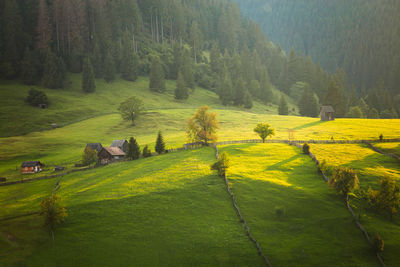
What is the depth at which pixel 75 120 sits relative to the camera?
10250 centimetres

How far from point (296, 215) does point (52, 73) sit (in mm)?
121376

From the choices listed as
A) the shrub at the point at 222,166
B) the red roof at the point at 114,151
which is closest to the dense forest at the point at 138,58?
the red roof at the point at 114,151

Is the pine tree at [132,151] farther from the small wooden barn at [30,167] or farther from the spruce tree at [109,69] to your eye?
the spruce tree at [109,69]

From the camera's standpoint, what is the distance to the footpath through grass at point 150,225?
103 feet

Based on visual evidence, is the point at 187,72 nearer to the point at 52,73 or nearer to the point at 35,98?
the point at 52,73

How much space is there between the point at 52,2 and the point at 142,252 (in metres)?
165

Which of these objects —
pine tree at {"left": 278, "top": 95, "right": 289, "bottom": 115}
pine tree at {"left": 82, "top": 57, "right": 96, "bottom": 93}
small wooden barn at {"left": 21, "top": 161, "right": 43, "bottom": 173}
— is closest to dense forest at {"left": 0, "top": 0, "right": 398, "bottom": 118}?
pine tree at {"left": 82, "top": 57, "right": 96, "bottom": 93}

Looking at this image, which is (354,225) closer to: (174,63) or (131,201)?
(131,201)

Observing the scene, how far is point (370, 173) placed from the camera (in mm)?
47594

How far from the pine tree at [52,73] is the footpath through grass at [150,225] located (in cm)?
8854

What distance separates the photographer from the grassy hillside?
310 feet

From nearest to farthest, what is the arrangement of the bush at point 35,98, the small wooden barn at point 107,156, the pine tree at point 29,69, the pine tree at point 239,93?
1. the small wooden barn at point 107,156
2. the bush at point 35,98
3. the pine tree at point 29,69
4. the pine tree at point 239,93

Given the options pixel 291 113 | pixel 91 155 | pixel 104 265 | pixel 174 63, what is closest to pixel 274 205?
pixel 104 265

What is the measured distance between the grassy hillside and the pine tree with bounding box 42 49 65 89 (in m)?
3.50
